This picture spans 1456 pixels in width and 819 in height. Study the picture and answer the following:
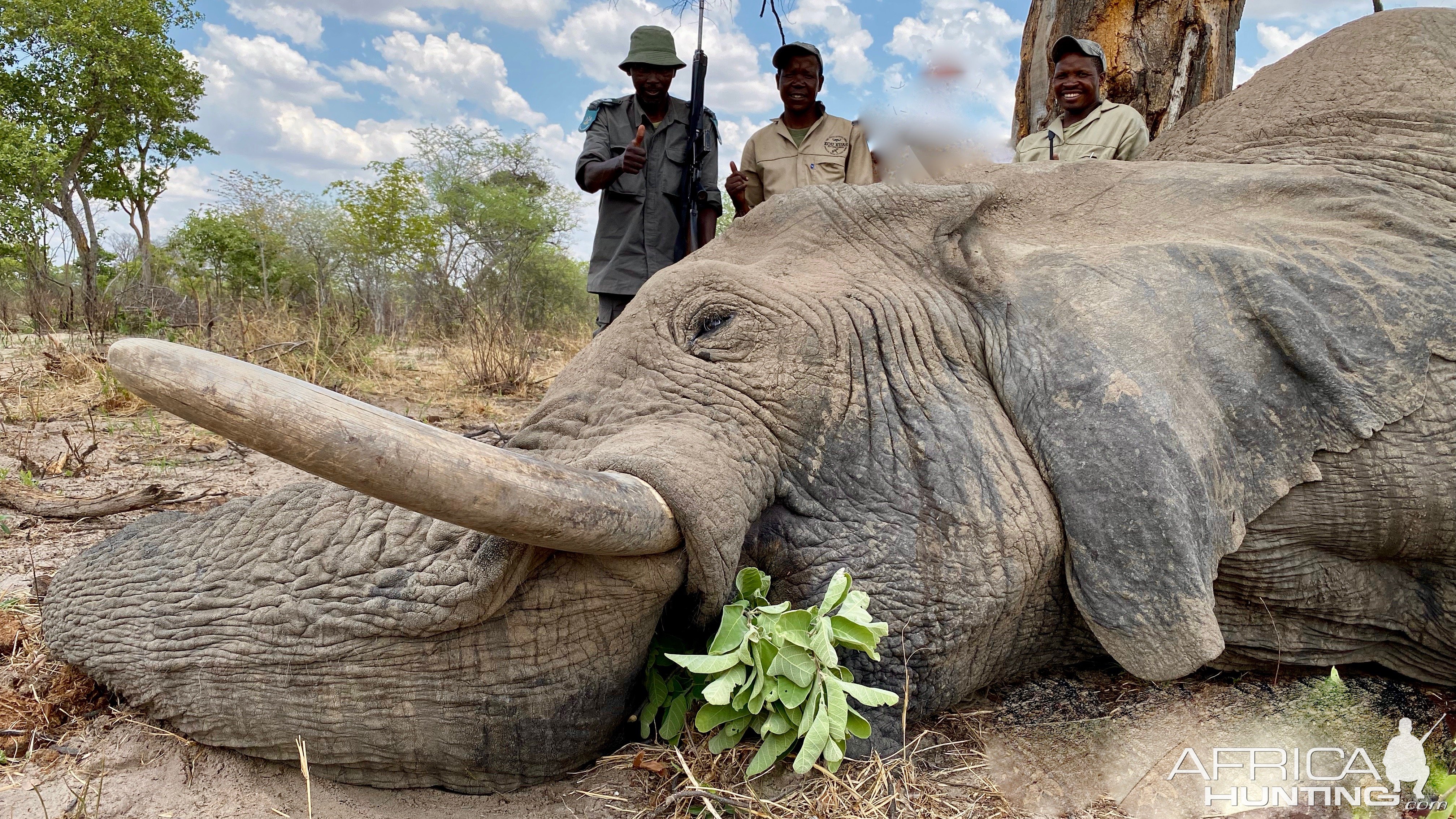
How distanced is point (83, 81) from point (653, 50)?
20983mm

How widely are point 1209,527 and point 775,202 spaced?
1514 millimetres

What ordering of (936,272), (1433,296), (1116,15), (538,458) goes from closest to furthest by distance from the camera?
(538,458)
(1433,296)
(936,272)
(1116,15)

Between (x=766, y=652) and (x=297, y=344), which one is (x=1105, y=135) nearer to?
(x=766, y=652)

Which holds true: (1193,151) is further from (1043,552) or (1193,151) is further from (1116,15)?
(1116,15)

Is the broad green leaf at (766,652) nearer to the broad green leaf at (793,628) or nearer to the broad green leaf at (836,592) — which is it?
the broad green leaf at (793,628)

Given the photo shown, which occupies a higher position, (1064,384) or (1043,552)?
(1064,384)

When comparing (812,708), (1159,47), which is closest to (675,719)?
(812,708)

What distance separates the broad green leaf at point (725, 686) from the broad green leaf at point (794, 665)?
0.08 metres

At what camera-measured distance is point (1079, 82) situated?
484 cm

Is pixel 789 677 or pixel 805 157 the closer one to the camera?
pixel 789 677

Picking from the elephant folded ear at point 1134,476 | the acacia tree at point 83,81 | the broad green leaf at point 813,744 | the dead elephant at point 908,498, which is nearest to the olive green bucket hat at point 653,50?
the dead elephant at point 908,498

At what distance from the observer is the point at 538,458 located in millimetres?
1787

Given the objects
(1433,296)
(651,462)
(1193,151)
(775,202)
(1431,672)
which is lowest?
(1431,672)

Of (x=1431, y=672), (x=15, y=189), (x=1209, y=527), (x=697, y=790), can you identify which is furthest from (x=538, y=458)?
(x=15, y=189)
